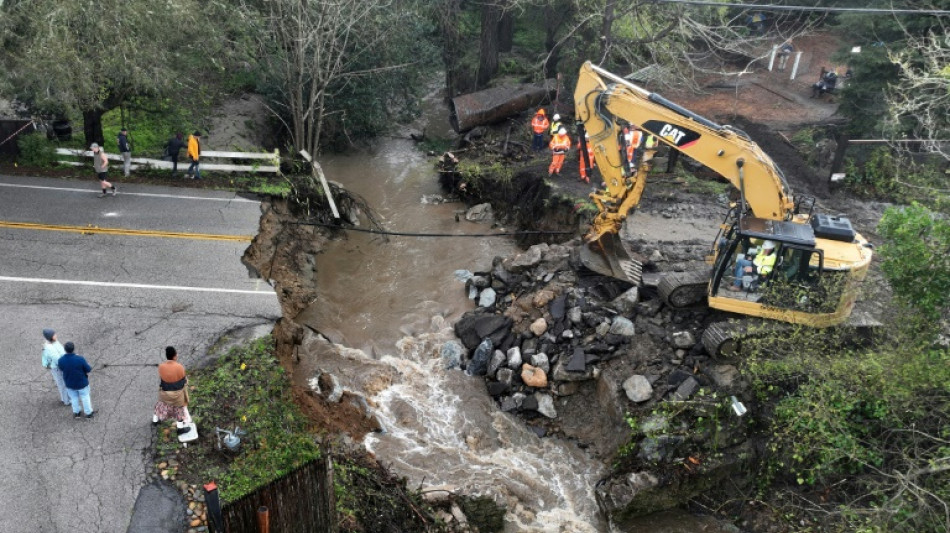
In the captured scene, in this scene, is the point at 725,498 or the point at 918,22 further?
the point at 918,22

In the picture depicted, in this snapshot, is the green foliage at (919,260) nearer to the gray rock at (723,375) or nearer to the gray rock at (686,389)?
the gray rock at (723,375)

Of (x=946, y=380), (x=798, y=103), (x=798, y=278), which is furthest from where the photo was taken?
(x=798, y=103)

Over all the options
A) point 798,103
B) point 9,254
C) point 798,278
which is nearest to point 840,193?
point 798,103

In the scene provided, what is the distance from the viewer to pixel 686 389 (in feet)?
35.5

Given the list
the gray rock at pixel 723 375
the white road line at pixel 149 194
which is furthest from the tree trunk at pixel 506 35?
the gray rock at pixel 723 375

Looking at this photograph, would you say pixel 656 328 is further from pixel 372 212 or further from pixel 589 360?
pixel 372 212

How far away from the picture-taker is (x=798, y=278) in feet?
33.4

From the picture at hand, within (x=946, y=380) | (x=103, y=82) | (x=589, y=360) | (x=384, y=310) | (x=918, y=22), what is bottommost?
(x=384, y=310)

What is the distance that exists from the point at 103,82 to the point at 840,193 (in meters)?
18.2

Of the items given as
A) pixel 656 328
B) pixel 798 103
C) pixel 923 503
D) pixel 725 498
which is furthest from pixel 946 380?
pixel 798 103

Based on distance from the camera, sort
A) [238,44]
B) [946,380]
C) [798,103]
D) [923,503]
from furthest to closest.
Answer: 1. [798,103]
2. [238,44]
3. [946,380]
4. [923,503]

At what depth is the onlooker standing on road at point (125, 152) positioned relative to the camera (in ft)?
52.4

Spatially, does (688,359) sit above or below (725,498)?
above

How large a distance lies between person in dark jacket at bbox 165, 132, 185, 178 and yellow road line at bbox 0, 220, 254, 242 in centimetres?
300
